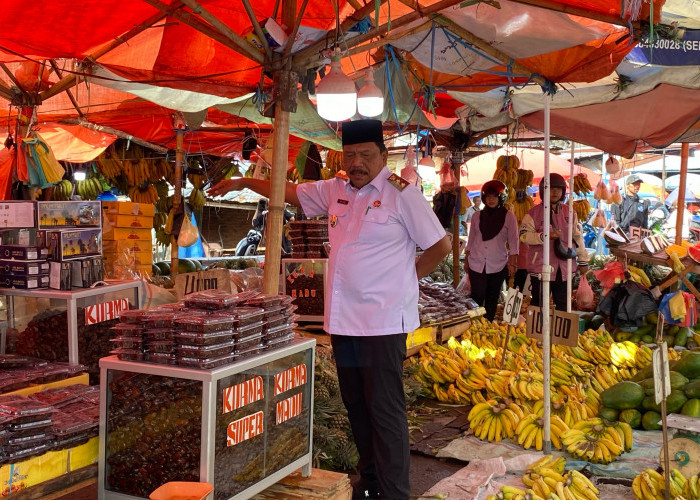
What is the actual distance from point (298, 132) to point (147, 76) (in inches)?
85.7

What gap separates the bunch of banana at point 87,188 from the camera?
10.3 m

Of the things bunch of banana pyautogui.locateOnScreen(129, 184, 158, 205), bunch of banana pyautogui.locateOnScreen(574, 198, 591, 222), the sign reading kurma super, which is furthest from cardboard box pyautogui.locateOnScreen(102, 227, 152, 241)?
bunch of banana pyautogui.locateOnScreen(574, 198, 591, 222)

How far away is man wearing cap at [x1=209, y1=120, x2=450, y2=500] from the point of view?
3016mm

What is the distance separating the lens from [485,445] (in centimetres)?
433

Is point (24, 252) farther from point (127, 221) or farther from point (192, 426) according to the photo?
point (127, 221)

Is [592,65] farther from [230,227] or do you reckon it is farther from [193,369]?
[230,227]

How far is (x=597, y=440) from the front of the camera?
4.05 meters

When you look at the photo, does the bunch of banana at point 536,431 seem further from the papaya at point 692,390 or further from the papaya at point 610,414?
the papaya at point 692,390

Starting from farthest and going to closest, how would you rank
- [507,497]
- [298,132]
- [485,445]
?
[298,132], [485,445], [507,497]

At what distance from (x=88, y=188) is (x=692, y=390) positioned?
29.8 ft

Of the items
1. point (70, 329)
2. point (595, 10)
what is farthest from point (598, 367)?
point (70, 329)

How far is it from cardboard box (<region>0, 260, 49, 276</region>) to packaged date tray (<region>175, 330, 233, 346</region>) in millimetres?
1527

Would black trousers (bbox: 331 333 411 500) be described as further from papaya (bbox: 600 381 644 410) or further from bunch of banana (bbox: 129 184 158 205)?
bunch of banana (bbox: 129 184 158 205)

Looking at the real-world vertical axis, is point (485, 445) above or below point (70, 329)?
below
